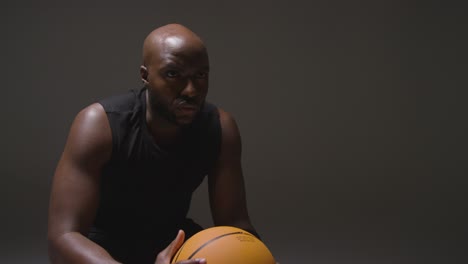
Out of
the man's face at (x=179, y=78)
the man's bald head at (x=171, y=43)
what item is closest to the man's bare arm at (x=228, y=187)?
the man's face at (x=179, y=78)

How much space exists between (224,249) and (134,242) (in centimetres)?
81

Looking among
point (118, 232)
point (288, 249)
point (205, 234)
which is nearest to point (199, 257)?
point (205, 234)

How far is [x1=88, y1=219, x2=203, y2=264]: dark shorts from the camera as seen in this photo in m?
3.64

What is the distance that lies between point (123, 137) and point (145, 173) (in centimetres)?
21

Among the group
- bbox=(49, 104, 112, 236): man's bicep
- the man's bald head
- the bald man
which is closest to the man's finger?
the bald man

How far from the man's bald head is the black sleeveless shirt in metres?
0.31

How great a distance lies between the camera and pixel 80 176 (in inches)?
131

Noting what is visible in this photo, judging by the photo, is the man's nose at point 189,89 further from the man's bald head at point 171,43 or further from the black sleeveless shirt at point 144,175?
the black sleeveless shirt at point 144,175

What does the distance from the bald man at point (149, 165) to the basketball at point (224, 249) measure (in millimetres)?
63

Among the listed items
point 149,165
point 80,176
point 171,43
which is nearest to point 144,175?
point 149,165

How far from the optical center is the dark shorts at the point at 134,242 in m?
3.64

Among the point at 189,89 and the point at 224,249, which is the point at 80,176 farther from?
the point at 224,249

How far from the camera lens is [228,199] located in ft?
11.8

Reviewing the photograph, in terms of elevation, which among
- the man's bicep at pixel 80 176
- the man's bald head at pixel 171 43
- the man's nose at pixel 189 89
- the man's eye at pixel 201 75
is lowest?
the man's bicep at pixel 80 176
